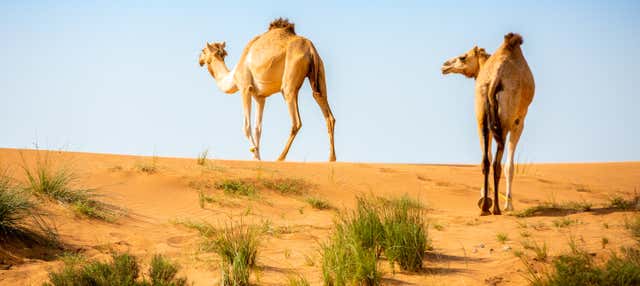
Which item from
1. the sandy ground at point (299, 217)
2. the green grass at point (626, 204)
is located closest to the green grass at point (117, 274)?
the sandy ground at point (299, 217)

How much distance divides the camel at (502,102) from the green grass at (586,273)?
3.90 metres

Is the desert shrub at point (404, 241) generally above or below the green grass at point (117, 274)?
above

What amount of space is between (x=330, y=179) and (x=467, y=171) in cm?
445

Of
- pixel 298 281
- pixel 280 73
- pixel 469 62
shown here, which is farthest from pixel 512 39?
pixel 280 73

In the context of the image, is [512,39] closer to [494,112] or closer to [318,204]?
[494,112]

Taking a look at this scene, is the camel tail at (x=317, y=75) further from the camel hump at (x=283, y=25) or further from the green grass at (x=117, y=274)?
the green grass at (x=117, y=274)

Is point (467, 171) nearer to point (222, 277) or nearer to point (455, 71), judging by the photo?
point (455, 71)

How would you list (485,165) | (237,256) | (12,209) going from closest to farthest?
(237,256) < (12,209) < (485,165)

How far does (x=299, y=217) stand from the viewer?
409 inches

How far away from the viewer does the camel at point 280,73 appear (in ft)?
53.5

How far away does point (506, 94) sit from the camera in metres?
10.4

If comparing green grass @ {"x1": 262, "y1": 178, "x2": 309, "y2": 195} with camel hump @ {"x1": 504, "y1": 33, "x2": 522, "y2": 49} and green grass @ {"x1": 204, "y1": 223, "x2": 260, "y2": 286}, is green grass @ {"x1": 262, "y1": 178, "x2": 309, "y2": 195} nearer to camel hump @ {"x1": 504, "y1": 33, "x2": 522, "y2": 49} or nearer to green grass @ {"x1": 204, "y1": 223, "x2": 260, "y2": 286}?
camel hump @ {"x1": 504, "y1": 33, "x2": 522, "y2": 49}

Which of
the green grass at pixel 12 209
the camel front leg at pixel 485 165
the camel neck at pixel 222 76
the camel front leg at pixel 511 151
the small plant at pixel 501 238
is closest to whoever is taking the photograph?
the green grass at pixel 12 209

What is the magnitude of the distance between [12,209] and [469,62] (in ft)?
25.0
